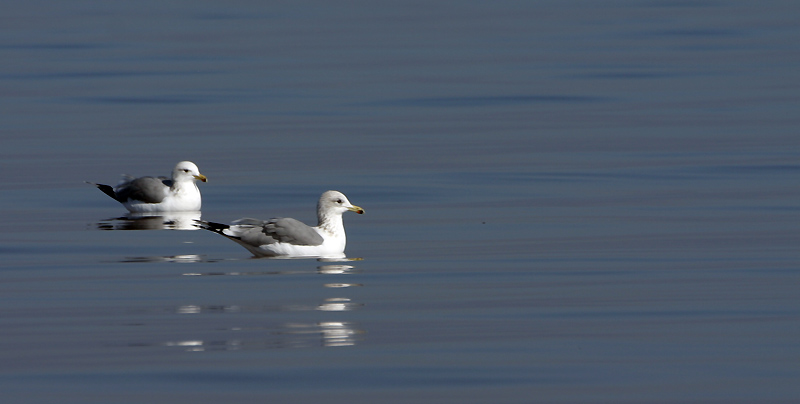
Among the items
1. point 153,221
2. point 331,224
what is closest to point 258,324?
point 331,224

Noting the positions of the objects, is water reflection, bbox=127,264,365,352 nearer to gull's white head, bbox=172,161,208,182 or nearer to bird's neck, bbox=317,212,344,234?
bird's neck, bbox=317,212,344,234

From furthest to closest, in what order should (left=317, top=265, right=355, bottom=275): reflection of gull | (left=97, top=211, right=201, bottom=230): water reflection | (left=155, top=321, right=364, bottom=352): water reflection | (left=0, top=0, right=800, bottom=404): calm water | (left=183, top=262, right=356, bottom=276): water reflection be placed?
(left=97, top=211, right=201, bottom=230): water reflection < (left=317, top=265, right=355, bottom=275): reflection of gull < (left=183, top=262, right=356, bottom=276): water reflection < (left=155, top=321, right=364, bottom=352): water reflection < (left=0, top=0, right=800, bottom=404): calm water

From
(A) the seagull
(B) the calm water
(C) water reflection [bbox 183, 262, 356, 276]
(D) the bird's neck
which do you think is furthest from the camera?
(A) the seagull

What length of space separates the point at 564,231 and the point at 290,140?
375 inches

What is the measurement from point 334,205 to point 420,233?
42.3 inches

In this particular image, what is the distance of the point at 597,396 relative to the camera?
27.2ft

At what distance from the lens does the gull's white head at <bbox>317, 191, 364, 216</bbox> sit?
13.8 metres

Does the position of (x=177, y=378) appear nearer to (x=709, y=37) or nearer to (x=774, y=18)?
(x=709, y=37)

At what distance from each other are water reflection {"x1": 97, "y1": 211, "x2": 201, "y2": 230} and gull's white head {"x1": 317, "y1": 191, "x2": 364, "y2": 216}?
2.06m

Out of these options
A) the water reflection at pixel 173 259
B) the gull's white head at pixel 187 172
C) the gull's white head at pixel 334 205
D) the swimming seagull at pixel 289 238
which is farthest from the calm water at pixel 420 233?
the gull's white head at pixel 187 172

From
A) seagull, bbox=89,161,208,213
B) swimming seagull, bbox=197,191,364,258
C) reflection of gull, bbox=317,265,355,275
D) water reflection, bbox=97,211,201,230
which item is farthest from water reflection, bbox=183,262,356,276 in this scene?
seagull, bbox=89,161,208,213

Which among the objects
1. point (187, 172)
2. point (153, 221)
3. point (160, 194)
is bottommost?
point (153, 221)

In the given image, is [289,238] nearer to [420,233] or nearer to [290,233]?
[290,233]

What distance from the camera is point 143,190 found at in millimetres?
17469
